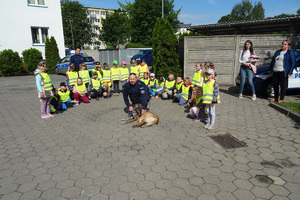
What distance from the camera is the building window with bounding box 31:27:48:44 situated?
20303 mm

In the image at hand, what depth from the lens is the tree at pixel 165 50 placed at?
11391mm

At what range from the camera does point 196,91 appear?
21.2ft

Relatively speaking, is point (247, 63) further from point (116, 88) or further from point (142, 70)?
point (116, 88)

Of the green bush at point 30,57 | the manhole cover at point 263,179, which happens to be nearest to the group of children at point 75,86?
the manhole cover at point 263,179

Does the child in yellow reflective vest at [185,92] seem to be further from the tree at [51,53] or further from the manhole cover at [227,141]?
the tree at [51,53]

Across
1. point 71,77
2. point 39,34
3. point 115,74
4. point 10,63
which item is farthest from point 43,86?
point 39,34

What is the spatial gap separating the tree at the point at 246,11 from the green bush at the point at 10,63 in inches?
2825

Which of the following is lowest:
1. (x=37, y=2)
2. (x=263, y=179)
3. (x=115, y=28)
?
(x=263, y=179)

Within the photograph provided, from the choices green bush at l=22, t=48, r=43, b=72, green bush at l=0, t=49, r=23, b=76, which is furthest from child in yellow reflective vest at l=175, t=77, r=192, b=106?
green bush at l=0, t=49, r=23, b=76

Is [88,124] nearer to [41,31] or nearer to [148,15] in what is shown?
[41,31]

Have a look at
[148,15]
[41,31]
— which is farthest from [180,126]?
[148,15]

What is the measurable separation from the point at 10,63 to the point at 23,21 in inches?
166

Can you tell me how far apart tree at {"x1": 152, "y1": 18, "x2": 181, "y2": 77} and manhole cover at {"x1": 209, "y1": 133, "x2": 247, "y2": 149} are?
679 cm

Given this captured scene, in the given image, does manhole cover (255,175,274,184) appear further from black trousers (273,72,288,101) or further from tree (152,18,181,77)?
tree (152,18,181,77)
